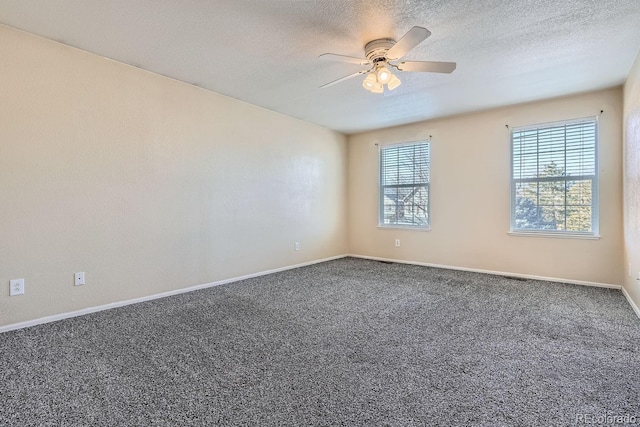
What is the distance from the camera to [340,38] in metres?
2.57

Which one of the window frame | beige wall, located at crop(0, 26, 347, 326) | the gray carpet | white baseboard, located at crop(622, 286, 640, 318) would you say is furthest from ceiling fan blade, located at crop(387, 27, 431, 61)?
white baseboard, located at crop(622, 286, 640, 318)

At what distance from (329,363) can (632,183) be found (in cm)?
335

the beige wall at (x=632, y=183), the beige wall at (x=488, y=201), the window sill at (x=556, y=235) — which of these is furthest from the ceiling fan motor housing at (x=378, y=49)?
the window sill at (x=556, y=235)

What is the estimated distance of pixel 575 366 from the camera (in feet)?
6.30

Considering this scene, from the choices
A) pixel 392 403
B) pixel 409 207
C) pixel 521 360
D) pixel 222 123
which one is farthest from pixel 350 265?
pixel 392 403

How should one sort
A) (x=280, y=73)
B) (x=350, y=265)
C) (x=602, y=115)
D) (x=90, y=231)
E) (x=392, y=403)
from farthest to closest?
1. (x=350, y=265)
2. (x=602, y=115)
3. (x=280, y=73)
4. (x=90, y=231)
5. (x=392, y=403)

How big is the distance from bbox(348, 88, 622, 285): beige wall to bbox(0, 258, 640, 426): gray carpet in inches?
28.6

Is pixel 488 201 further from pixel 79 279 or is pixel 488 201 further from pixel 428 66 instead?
pixel 79 279

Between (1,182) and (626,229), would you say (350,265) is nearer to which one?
(626,229)

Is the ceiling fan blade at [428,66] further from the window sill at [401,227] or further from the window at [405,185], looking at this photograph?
the window sill at [401,227]

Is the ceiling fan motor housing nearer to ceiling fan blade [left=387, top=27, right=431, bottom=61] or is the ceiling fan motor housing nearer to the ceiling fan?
the ceiling fan

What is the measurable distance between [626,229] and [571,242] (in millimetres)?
586

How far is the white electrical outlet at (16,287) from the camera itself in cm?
250

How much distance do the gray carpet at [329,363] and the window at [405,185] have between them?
217 cm
